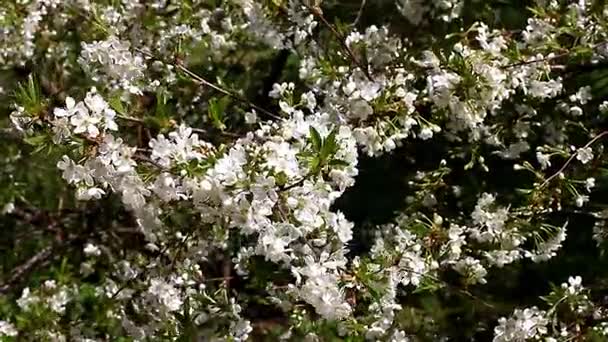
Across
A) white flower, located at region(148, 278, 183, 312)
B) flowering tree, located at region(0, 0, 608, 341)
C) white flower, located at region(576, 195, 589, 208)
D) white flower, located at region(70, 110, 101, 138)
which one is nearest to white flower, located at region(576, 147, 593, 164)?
flowering tree, located at region(0, 0, 608, 341)

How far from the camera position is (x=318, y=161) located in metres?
2.07

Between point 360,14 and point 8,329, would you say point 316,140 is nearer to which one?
point 360,14

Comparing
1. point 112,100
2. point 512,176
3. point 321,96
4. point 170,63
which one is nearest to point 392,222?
point 512,176

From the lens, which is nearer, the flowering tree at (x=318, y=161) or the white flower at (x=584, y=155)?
the flowering tree at (x=318, y=161)

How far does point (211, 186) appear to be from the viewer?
201cm

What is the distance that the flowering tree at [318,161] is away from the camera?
2113 millimetres

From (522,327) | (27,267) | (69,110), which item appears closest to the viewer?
(69,110)

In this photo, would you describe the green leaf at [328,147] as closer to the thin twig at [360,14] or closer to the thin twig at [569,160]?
the thin twig at [569,160]

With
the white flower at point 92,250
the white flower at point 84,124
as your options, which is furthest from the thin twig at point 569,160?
the white flower at point 92,250

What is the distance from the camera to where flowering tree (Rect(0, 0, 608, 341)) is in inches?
83.2

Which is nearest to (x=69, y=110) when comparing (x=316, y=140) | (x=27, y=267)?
(x=316, y=140)

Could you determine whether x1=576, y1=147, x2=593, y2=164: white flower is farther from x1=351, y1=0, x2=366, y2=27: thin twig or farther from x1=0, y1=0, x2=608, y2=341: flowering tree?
x1=351, y1=0, x2=366, y2=27: thin twig

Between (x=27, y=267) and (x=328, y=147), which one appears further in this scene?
(x=27, y=267)

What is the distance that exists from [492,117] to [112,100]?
57.8 inches
